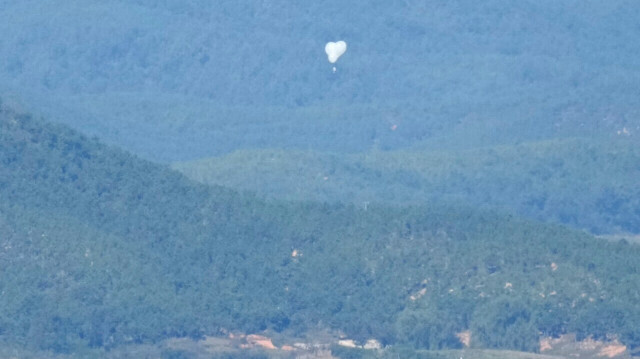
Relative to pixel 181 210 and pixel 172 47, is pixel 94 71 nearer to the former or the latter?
pixel 172 47

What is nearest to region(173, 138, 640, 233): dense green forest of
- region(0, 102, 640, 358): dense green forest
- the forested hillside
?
the forested hillside

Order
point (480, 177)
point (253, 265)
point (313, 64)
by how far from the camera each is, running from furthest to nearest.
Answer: point (313, 64) → point (480, 177) → point (253, 265)

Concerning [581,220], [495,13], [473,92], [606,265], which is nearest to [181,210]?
[606,265]

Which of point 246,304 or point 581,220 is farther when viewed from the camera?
point 581,220

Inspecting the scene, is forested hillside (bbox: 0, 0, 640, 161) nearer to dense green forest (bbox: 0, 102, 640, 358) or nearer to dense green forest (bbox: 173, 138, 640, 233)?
dense green forest (bbox: 173, 138, 640, 233)

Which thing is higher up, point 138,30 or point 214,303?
point 138,30

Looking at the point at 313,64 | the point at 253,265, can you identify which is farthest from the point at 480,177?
the point at 313,64

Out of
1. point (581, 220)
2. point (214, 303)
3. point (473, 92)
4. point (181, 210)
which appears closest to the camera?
point (214, 303)

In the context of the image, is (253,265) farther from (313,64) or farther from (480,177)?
(313,64)
